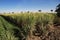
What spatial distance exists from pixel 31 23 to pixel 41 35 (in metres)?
1.08

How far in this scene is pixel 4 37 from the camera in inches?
444

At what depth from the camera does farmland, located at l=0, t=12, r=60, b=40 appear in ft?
39.7

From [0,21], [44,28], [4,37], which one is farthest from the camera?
[44,28]

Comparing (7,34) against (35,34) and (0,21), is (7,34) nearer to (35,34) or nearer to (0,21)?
(0,21)

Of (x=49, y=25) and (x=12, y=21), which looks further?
(x=49, y=25)

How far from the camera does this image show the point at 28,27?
1286cm

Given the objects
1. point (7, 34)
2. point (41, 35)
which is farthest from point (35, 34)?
point (7, 34)

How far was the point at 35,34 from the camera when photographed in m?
13.5

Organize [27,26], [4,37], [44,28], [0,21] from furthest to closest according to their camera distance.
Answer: [44,28] → [27,26] → [0,21] → [4,37]

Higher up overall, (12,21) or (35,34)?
(12,21)

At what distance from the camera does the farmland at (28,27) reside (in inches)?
476

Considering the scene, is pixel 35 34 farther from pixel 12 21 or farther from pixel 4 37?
pixel 4 37

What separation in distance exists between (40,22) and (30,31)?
1323 mm

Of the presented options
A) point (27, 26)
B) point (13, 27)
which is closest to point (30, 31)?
point (27, 26)
